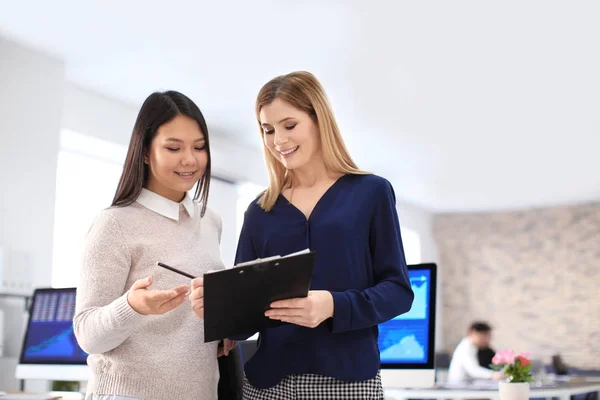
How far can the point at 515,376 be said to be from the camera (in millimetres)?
2689

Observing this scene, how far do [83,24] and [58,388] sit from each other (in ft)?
7.87

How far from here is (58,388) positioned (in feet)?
10.4

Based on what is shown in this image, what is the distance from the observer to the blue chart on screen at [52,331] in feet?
9.64

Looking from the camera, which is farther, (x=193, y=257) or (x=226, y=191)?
(x=226, y=191)

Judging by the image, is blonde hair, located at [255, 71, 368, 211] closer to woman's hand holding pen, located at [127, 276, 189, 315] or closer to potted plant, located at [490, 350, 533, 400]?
woman's hand holding pen, located at [127, 276, 189, 315]

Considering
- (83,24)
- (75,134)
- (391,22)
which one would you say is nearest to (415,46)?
(391,22)

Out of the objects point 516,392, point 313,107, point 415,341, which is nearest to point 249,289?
point 313,107

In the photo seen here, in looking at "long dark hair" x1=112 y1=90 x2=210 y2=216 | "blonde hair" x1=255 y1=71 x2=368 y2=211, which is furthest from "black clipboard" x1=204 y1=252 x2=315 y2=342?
"long dark hair" x1=112 y1=90 x2=210 y2=216

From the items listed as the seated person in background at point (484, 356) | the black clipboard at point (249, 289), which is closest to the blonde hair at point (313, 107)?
the black clipboard at point (249, 289)

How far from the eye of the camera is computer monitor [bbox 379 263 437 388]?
219 centimetres

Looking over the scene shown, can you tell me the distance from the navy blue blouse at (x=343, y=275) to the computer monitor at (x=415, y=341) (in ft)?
2.60

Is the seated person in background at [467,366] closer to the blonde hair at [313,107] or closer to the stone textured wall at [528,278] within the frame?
the stone textured wall at [528,278]

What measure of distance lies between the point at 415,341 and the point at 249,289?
1.09 meters

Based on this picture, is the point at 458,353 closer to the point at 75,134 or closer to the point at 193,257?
the point at 75,134
